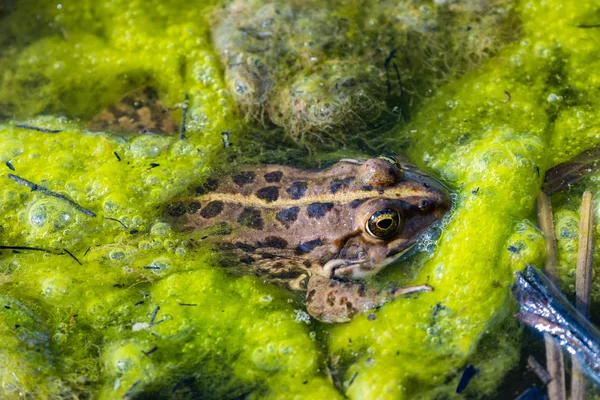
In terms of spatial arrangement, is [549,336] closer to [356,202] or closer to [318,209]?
[356,202]

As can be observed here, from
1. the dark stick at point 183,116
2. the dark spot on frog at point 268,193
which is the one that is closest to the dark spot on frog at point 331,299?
the dark spot on frog at point 268,193

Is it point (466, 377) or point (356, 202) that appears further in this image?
point (356, 202)

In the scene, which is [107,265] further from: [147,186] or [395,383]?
[395,383]

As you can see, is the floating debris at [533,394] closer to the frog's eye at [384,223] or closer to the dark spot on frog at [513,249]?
the dark spot on frog at [513,249]

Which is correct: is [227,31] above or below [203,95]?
above

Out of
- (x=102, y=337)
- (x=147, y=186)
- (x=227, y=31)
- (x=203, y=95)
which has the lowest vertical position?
(x=102, y=337)

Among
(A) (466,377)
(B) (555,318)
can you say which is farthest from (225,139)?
(B) (555,318)

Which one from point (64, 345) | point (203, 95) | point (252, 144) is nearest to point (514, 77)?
point (252, 144)
